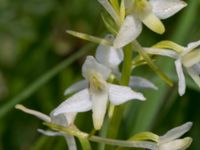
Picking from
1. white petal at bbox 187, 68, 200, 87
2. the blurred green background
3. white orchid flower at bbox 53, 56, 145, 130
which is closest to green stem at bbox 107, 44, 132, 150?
white orchid flower at bbox 53, 56, 145, 130

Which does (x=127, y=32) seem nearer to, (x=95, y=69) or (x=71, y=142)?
(x=95, y=69)

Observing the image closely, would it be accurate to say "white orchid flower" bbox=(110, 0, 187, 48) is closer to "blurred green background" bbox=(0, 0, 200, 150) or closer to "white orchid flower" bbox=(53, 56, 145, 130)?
"white orchid flower" bbox=(53, 56, 145, 130)

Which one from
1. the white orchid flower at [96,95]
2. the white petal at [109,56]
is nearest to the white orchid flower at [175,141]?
the white orchid flower at [96,95]

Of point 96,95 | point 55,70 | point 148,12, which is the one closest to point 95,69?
point 96,95

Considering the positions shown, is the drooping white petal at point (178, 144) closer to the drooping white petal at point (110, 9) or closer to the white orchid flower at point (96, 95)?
the white orchid flower at point (96, 95)

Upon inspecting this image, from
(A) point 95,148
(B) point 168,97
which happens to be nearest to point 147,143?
(A) point 95,148

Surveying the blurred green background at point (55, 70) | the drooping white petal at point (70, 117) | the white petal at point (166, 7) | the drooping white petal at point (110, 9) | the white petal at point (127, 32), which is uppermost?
the drooping white petal at point (110, 9)

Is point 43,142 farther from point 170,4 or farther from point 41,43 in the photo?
point 41,43
